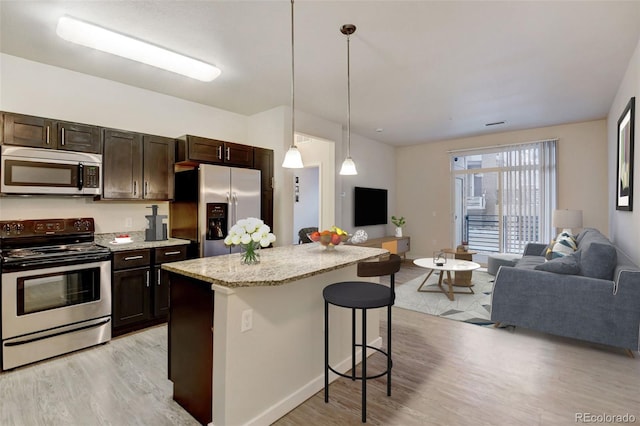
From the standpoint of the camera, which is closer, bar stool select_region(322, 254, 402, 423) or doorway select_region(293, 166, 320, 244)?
bar stool select_region(322, 254, 402, 423)

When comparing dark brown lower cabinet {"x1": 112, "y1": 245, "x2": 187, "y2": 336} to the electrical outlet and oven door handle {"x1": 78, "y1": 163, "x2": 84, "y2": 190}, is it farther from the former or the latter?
the electrical outlet

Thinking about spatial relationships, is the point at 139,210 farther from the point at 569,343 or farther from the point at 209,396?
the point at 569,343

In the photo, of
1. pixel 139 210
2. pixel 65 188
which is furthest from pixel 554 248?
pixel 65 188

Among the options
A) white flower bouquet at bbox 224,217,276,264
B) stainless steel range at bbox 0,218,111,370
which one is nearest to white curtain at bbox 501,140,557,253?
white flower bouquet at bbox 224,217,276,264

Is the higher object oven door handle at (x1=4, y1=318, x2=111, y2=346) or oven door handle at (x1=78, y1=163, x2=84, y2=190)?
oven door handle at (x1=78, y1=163, x2=84, y2=190)

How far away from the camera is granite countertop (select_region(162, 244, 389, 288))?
170cm

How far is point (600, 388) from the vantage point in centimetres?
227

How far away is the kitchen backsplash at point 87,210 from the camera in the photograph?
301 cm

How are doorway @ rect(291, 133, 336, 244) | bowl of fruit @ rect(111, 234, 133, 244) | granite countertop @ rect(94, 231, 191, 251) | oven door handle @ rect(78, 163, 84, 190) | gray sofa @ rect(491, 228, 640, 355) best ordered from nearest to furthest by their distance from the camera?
gray sofa @ rect(491, 228, 640, 355) → oven door handle @ rect(78, 163, 84, 190) → granite countertop @ rect(94, 231, 191, 251) → bowl of fruit @ rect(111, 234, 133, 244) → doorway @ rect(291, 133, 336, 244)

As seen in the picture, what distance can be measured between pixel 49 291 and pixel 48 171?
3.64ft

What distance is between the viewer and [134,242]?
3.59 meters

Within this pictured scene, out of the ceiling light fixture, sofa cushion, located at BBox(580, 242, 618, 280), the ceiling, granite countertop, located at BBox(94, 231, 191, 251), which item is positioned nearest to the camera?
the ceiling

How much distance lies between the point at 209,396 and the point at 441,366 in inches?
71.6

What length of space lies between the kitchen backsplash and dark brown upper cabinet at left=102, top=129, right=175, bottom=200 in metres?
0.29
